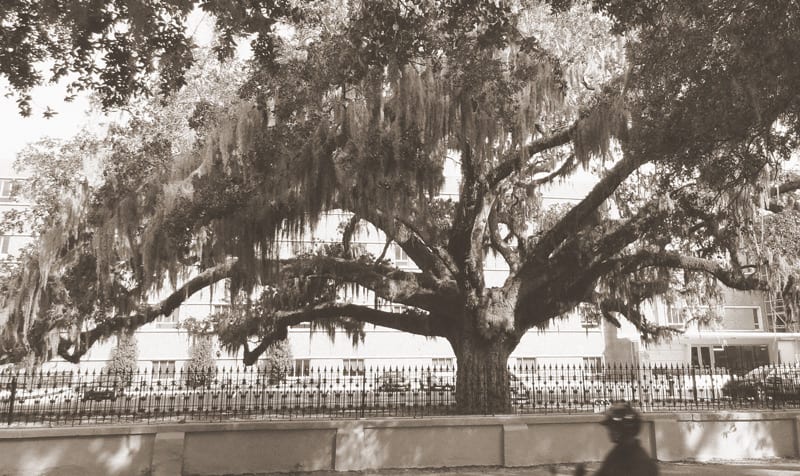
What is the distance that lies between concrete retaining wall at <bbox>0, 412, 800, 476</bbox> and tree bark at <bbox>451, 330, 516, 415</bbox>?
326cm

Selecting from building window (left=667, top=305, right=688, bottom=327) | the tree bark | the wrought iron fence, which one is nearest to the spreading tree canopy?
the tree bark

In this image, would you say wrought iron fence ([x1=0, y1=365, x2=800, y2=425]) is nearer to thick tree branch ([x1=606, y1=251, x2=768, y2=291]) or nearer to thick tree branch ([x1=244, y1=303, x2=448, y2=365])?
thick tree branch ([x1=606, y1=251, x2=768, y2=291])

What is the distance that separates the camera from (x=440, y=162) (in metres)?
10.6

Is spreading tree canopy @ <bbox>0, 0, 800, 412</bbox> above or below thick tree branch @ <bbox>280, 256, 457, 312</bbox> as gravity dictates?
above

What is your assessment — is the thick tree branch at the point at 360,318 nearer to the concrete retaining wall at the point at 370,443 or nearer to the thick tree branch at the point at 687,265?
the thick tree branch at the point at 687,265

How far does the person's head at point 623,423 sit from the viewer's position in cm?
374

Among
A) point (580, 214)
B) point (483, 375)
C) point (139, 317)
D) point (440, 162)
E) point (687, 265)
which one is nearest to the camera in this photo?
point (440, 162)

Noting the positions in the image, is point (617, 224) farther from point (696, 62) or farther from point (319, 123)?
point (319, 123)

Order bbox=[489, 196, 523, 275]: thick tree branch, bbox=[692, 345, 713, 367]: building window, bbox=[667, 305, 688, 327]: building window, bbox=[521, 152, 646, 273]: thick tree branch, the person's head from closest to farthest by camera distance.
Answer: the person's head < bbox=[521, 152, 646, 273]: thick tree branch < bbox=[489, 196, 523, 275]: thick tree branch < bbox=[667, 305, 688, 327]: building window < bbox=[692, 345, 713, 367]: building window

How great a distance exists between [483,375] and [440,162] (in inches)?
194

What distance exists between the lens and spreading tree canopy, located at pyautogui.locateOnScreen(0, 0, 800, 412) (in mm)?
7680

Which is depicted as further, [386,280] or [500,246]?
[500,246]

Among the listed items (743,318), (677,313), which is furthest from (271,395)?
(743,318)

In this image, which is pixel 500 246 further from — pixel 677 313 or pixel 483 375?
pixel 677 313
